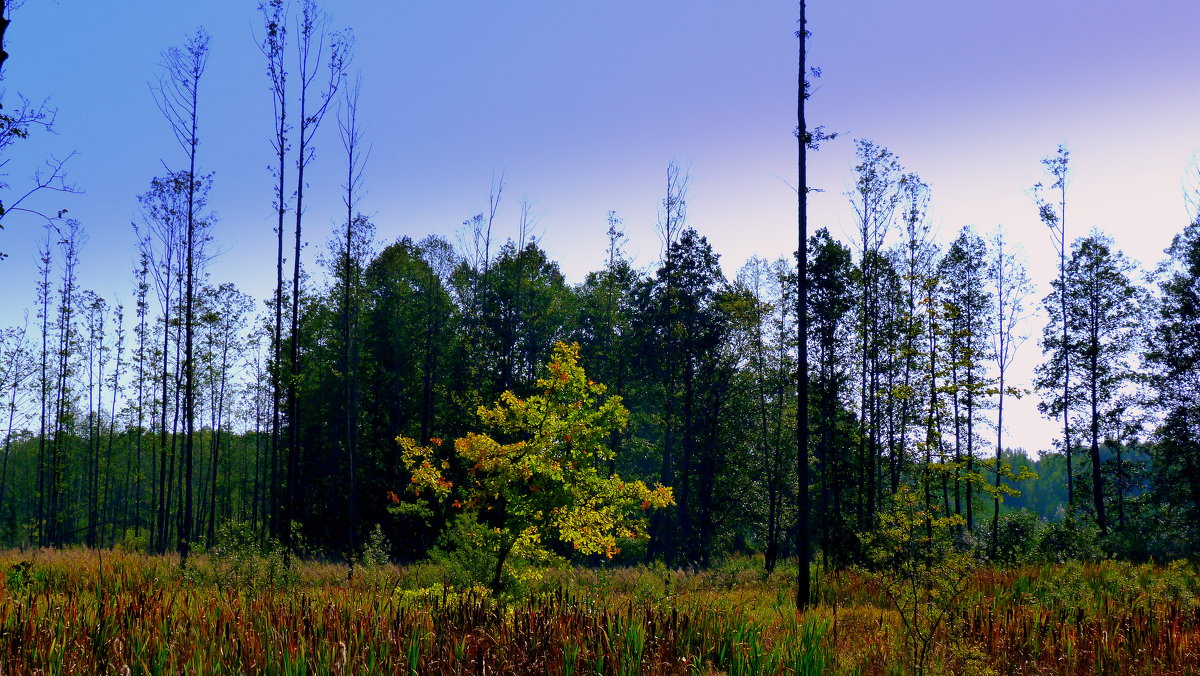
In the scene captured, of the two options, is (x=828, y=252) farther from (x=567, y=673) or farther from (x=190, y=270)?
(x=567, y=673)

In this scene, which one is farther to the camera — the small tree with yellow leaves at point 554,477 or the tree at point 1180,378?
the tree at point 1180,378

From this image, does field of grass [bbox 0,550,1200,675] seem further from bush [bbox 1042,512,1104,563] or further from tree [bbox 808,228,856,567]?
tree [bbox 808,228,856,567]

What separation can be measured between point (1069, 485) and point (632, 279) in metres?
25.0

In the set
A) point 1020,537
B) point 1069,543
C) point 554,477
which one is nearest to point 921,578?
point 554,477

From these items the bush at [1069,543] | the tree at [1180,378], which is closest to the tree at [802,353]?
the bush at [1069,543]

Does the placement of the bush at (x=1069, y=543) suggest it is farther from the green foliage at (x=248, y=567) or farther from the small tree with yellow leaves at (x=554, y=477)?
the green foliage at (x=248, y=567)

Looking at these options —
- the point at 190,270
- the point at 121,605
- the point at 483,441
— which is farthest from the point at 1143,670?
the point at 190,270

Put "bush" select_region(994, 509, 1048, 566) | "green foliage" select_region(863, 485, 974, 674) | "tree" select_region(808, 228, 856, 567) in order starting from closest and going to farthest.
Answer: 1. "green foliage" select_region(863, 485, 974, 674)
2. "bush" select_region(994, 509, 1048, 566)
3. "tree" select_region(808, 228, 856, 567)

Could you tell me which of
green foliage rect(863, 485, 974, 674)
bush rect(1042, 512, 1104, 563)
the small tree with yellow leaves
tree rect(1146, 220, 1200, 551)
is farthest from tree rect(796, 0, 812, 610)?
tree rect(1146, 220, 1200, 551)

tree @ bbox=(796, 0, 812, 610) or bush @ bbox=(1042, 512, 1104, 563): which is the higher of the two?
tree @ bbox=(796, 0, 812, 610)

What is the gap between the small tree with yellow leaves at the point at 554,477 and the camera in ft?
31.5

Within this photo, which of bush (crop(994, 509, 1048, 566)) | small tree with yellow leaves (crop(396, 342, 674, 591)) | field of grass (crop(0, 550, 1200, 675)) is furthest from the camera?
bush (crop(994, 509, 1048, 566))

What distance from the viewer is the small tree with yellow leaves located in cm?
959

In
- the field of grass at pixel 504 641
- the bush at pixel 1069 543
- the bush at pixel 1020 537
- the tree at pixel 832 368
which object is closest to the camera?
the field of grass at pixel 504 641
